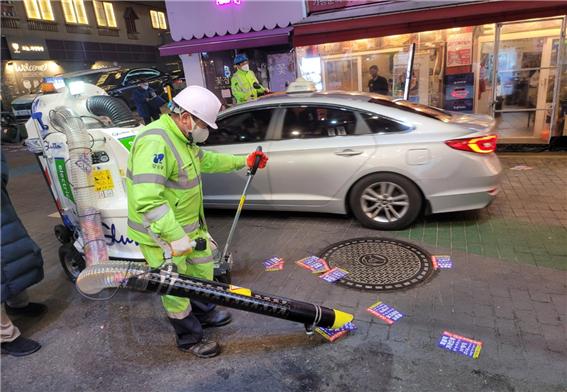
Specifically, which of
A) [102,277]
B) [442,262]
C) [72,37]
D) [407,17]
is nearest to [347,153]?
[442,262]

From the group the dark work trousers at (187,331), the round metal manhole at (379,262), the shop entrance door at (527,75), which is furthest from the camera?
the shop entrance door at (527,75)

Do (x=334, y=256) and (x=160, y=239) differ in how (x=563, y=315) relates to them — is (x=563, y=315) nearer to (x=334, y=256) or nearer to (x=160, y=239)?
(x=334, y=256)

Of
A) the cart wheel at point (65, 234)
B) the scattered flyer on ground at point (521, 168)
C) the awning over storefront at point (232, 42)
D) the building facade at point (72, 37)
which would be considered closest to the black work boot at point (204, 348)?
the cart wheel at point (65, 234)

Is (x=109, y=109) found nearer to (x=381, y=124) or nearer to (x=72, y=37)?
(x=381, y=124)

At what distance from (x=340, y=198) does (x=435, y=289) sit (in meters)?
1.62

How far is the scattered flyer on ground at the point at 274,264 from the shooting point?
401cm

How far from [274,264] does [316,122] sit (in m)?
1.76

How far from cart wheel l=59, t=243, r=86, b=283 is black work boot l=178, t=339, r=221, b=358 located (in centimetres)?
169

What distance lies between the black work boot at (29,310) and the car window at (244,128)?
268cm

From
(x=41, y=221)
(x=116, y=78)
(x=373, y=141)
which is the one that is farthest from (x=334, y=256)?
(x=116, y=78)

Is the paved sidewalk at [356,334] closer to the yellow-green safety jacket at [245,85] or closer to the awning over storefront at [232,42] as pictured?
the yellow-green safety jacket at [245,85]

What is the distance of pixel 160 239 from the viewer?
8.36ft

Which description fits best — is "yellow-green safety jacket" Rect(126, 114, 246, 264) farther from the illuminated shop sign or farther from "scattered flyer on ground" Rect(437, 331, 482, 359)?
the illuminated shop sign

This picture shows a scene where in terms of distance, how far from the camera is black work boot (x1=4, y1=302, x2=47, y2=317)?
349 cm
